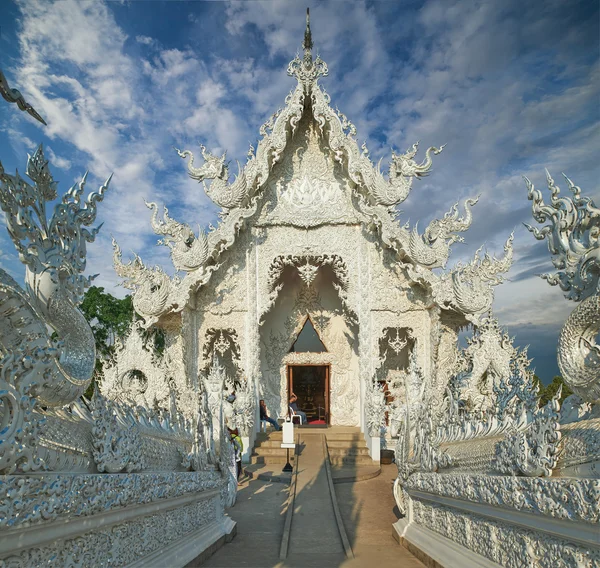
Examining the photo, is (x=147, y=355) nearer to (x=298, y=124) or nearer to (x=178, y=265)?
(x=178, y=265)

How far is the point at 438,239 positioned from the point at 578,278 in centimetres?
632

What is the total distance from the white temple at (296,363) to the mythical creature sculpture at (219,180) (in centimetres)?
3

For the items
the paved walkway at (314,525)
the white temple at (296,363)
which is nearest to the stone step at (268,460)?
the paved walkway at (314,525)

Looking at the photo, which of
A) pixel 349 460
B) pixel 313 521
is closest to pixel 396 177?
pixel 349 460

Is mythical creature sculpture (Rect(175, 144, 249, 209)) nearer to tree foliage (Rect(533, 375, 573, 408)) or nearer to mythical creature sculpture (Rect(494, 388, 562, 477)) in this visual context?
tree foliage (Rect(533, 375, 573, 408))

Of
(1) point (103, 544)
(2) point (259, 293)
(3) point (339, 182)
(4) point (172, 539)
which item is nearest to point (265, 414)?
(2) point (259, 293)

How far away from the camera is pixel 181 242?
8797mm

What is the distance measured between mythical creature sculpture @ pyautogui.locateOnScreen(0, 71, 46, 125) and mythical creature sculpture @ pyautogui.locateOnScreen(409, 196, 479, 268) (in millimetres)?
7284

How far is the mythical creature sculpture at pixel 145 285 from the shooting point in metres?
8.57

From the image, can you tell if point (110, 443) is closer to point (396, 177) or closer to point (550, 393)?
point (396, 177)

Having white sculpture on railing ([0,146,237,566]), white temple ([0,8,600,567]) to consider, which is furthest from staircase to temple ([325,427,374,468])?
white sculpture on railing ([0,146,237,566])

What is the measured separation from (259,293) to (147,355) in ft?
7.13

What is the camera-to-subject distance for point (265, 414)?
9.34 m

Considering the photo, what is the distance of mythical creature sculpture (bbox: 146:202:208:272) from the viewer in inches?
342
